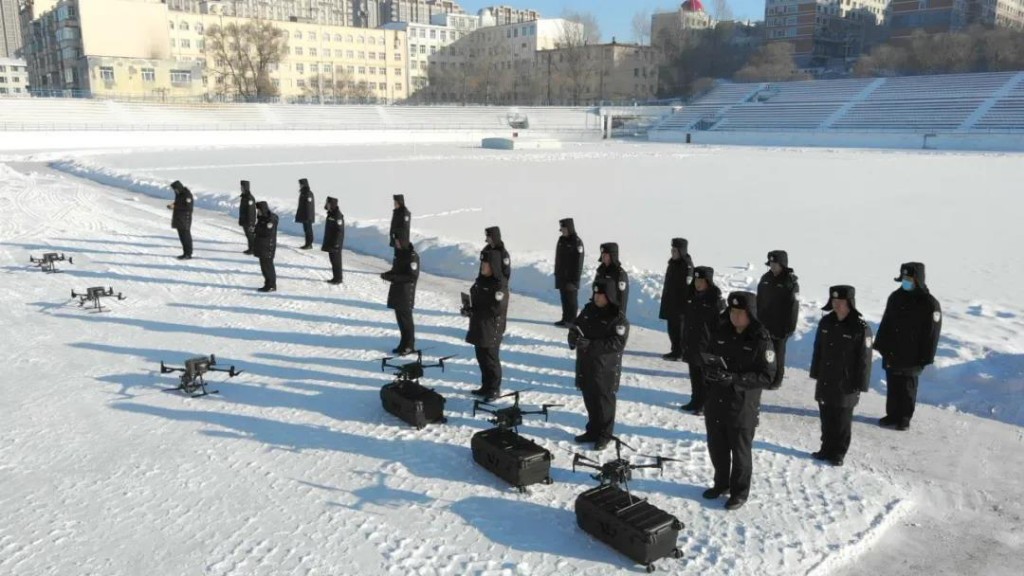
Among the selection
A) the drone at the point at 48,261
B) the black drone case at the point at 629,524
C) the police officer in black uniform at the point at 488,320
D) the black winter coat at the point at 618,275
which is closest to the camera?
the black drone case at the point at 629,524

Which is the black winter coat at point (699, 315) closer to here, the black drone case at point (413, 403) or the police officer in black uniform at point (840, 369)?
the police officer in black uniform at point (840, 369)

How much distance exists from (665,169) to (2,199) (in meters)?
24.4

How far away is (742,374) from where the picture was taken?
4.75 meters

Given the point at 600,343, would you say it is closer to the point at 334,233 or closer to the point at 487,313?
the point at 487,313

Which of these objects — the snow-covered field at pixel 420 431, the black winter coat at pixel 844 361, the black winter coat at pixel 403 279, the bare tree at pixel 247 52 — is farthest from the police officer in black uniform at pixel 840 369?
the bare tree at pixel 247 52

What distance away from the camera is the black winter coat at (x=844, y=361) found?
216 inches

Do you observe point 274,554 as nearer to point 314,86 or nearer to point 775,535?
point 775,535

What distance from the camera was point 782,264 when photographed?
7.06m

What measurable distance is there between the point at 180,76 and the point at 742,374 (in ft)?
270

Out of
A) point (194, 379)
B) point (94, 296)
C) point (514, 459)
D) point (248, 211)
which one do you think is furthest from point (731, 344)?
point (248, 211)

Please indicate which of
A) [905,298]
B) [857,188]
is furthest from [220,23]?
[905,298]

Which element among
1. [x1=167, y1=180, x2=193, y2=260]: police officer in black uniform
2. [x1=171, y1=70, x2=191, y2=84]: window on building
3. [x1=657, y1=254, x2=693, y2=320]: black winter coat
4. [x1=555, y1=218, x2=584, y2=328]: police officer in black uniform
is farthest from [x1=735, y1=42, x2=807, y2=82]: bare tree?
[x1=657, y1=254, x2=693, y2=320]: black winter coat

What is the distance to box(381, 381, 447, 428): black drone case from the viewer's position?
6.21m

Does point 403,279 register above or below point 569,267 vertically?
above
